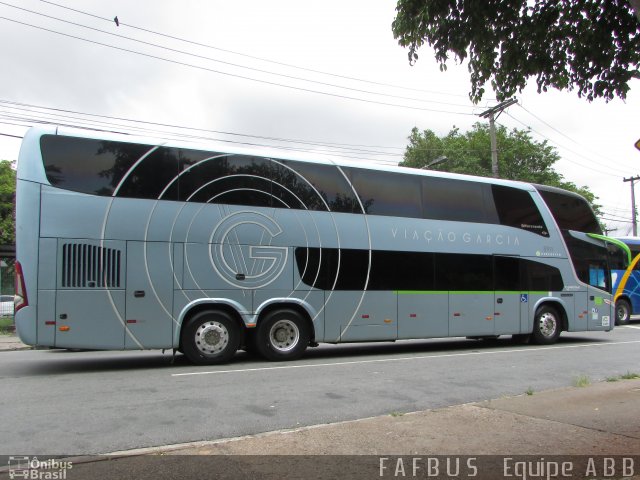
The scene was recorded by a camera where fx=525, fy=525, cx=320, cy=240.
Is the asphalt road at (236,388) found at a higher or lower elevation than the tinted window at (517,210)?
lower

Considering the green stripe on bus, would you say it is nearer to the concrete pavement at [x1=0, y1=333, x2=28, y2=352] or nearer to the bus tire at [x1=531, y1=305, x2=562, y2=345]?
the bus tire at [x1=531, y1=305, x2=562, y2=345]

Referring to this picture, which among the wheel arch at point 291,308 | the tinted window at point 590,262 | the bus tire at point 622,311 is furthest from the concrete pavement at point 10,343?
the bus tire at point 622,311

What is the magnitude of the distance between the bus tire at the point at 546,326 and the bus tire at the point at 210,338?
27.8ft

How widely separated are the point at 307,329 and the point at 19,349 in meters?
9.23

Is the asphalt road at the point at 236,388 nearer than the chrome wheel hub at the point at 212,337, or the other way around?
the asphalt road at the point at 236,388

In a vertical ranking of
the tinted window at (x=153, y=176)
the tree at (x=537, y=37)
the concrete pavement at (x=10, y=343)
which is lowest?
the concrete pavement at (x=10, y=343)

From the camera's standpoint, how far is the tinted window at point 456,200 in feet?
41.5

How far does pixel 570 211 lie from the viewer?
588 inches

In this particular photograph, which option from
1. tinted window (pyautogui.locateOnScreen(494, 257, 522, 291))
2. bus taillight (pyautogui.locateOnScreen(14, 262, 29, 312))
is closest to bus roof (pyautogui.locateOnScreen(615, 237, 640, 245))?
tinted window (pyautogui.locateOnScreen(494, 257, 522, 291))

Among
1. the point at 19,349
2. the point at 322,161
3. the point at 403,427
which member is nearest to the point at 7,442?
the point at 403,427

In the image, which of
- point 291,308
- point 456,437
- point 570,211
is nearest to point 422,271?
point 291,308

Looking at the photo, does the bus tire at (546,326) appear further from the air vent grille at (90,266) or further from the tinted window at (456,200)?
the air vent grille at (90,266)

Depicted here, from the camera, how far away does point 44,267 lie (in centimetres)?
896

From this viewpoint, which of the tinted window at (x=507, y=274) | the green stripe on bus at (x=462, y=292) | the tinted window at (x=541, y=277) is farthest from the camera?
the tinted window at (x=541, y=277)
